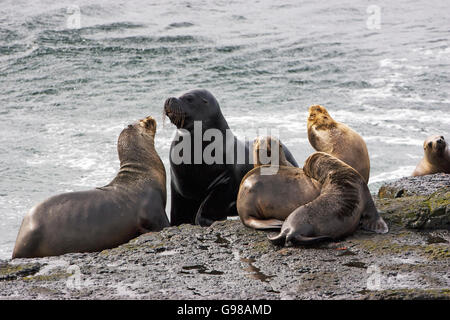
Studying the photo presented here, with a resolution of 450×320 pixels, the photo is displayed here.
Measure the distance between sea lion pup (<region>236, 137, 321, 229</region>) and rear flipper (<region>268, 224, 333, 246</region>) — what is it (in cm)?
35

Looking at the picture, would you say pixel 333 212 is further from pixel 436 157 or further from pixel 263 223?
pixel 436 157

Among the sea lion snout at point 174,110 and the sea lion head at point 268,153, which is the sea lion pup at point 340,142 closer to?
the sea lion head at point 268,153

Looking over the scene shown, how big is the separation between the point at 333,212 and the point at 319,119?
2.58m

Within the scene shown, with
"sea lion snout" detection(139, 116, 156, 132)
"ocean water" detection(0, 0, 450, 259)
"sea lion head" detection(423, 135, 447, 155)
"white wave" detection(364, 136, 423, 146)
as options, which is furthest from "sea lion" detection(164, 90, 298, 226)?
"white wave" detection(364, 136, 423, 146)

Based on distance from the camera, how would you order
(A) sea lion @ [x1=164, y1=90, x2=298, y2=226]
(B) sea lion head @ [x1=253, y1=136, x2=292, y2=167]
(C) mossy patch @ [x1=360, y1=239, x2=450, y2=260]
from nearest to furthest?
1. (C) mossy patch @ [x1=360, y1=239, x2=450, y2=260]
2. (B) sea lion head @ [x1=253, y1=136, x2=292, y2=167]
3. (A) sea lion @ [x1=164, y1=90, x2=298, y2=226]

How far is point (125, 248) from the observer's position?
16.4ft

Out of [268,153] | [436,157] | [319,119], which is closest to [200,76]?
[436,157]

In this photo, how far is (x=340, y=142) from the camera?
690cm

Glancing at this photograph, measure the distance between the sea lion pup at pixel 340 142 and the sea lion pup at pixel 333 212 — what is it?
4.90 feet

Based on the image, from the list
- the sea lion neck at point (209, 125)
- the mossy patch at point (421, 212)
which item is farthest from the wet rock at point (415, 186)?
the sea lion neck at point (209, 125)

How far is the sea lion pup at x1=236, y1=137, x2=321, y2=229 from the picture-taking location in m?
5.21

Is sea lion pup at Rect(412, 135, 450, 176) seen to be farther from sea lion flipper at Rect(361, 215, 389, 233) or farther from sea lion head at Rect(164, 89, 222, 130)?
sea lion flipper at Rect(361, 215, 389, 233)
